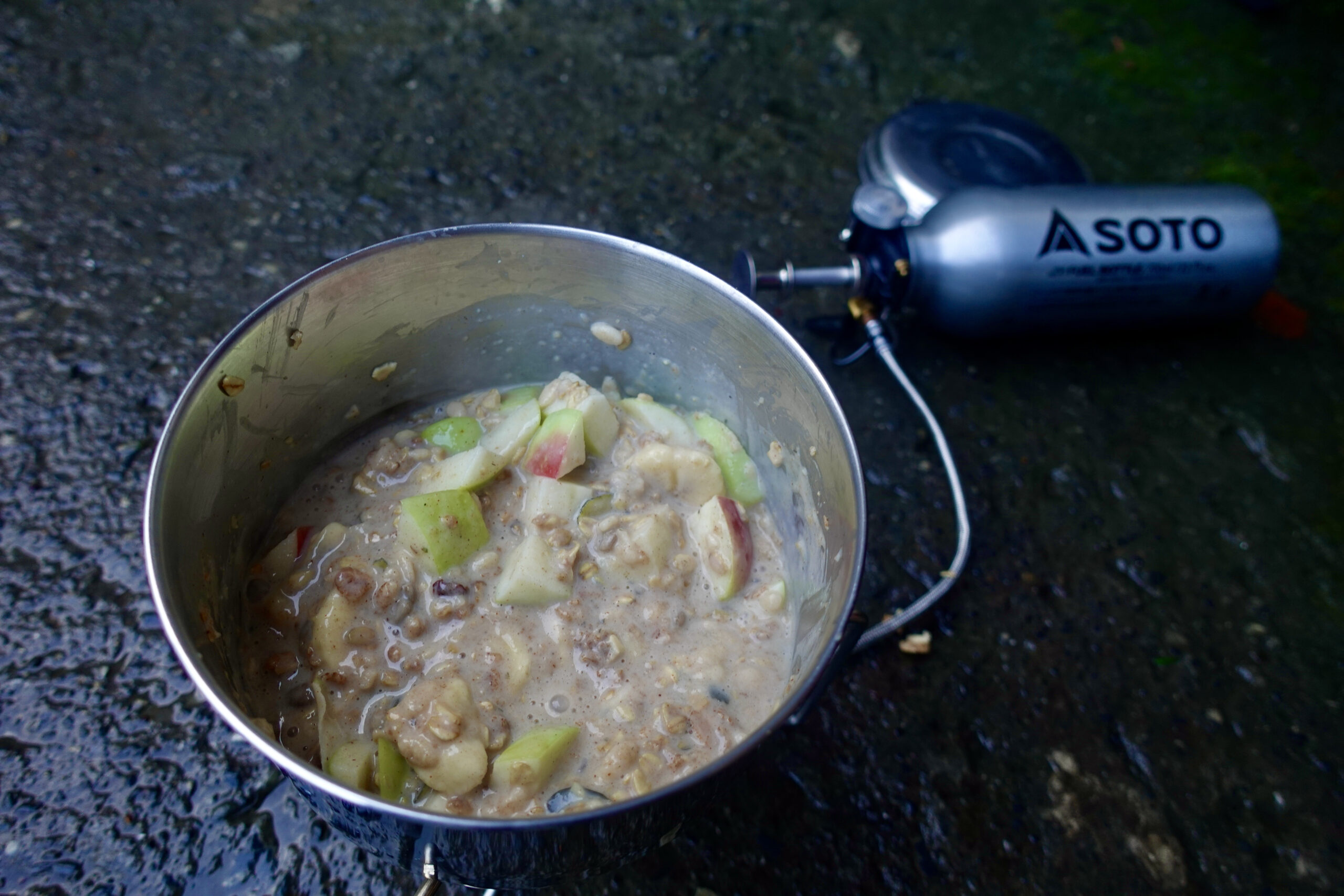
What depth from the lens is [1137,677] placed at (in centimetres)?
154

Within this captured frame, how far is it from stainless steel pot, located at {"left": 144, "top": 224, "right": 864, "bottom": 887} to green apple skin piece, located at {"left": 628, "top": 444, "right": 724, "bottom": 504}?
9 cm

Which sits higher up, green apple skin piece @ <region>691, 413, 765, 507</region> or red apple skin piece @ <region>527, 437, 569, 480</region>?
red apple skin piece @ <region>527, 437, 569, 480</region>

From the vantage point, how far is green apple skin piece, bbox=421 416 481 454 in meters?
1.43

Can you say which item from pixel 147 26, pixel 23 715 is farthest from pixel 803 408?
pixel 147 26

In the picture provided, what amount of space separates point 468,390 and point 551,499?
0.35 m

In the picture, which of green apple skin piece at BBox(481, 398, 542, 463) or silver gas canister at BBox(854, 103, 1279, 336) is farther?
silver gas canister at BBox(854, 103, 1279, 336)

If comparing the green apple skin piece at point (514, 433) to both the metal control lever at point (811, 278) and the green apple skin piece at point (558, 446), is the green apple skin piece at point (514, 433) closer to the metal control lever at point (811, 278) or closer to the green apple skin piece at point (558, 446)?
the green apple skin piece at point (558, 446)

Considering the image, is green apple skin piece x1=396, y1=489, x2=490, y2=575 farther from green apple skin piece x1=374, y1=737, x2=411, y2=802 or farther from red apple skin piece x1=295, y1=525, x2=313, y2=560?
green apple skin piece x1=374, y1=737, x2=411, y2=802

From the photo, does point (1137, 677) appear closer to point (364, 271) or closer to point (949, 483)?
point (949, 483)

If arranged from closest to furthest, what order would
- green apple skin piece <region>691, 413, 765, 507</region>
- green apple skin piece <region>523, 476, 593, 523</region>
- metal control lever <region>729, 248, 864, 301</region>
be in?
green apple skin piece <region>523, 476, 593, 523</region> < green apple skin piece <region>691, 413, 765, 507</region> < metal control lever <region>729, 248, 864, 301</region>

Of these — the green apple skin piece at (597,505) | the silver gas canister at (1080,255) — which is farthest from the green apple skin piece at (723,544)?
the silver gas canister at (1080,255)

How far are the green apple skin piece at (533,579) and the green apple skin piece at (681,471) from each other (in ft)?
0.74

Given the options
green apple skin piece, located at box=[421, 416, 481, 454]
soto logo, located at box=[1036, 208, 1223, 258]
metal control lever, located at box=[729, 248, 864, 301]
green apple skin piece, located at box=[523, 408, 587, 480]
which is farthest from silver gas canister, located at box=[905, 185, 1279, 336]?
green apple skin piece, located at box=[421, 416, 481, 454]

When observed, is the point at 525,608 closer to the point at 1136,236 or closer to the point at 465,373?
the point at 465,373
